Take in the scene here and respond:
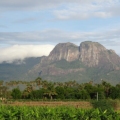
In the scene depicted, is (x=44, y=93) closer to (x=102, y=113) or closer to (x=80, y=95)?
(x=80, y=95)

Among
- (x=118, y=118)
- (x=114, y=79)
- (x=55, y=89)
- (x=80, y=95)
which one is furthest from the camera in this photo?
(x=114, y=79)

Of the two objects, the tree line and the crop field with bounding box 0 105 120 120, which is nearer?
the crop field with bounding box 0 105 120 120

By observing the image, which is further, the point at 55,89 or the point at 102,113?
the point at 55,89

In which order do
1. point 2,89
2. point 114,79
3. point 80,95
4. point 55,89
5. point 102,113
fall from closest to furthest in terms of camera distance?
1. point 102,113
2. point 80,95
3. point 55,89
4. point 2,89
5. point 114,79

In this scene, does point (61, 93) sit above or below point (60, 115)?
above

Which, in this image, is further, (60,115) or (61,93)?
(61,93)

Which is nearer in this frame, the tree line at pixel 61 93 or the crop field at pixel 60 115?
the crop field at pixel 60 115

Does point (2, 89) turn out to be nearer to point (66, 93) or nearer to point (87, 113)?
point (66, 93)

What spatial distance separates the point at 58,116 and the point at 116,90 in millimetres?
53917

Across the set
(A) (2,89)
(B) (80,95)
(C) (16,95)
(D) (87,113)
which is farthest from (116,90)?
(D) (87,113)

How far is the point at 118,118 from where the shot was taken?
726 inches

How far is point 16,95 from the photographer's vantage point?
68500mm

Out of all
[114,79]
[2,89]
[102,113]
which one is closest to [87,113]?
[102,113]

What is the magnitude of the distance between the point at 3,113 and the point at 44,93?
52.5m
